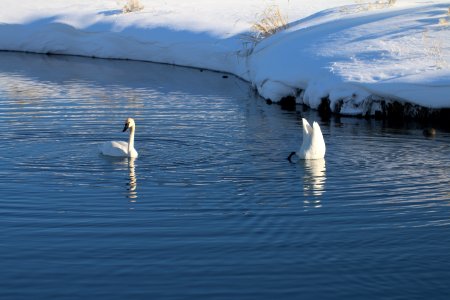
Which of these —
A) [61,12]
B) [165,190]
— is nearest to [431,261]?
[165,190]

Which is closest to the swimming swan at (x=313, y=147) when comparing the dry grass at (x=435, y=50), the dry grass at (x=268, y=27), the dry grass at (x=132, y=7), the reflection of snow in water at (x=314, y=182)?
the reflection of snow in water at (x=314, y=182)

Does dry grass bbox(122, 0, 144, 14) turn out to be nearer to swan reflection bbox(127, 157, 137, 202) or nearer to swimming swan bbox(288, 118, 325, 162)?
swan reflection bbox(127, 157, 137, 202)

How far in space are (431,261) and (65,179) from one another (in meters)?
5.12

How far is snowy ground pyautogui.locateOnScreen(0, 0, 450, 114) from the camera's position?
709 inches

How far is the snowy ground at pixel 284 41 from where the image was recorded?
18.0m

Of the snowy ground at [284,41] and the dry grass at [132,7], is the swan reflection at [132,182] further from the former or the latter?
the dry grass at [132,7]

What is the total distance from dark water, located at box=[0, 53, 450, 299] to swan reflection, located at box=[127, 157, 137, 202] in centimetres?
1

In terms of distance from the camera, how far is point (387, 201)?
11047 millimetres

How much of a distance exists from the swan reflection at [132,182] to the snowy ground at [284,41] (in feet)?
19.2

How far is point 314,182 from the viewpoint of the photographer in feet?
39.6

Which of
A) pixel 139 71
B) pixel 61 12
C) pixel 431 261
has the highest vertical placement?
pixel 61 12

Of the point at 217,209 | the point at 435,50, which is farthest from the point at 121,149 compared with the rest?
the point at 435,50

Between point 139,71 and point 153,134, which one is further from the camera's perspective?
point 139,71

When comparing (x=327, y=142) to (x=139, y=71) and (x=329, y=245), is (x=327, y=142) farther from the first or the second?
(x=139, y=71)
